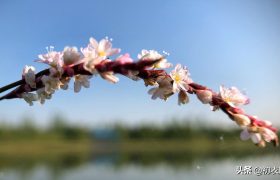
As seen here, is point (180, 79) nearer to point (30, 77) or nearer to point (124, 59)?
point (124, 59)

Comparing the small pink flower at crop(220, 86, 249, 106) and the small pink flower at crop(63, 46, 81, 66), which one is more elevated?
the small pink flower at crop(63, 46, 81, 66)

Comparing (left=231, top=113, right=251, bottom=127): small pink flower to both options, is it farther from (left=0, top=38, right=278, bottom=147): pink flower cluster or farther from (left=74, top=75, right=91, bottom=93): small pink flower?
(left=74, top=75, right=91, bottom=93): small pink flower

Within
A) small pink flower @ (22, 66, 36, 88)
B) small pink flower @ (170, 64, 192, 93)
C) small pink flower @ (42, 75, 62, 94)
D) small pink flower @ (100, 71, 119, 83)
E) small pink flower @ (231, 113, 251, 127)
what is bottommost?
small pink flower @ (231, 113, 251, 127)

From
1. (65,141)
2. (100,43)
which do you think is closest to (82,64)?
(100,43)

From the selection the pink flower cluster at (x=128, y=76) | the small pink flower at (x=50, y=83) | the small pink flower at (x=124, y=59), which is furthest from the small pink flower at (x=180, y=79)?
the small pink flower at (x=50, y=83)

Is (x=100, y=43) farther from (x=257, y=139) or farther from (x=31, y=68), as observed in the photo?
(x=257, y=139)

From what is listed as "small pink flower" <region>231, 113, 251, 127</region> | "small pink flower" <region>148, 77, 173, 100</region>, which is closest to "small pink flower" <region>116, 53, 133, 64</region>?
"small pink flower" <region>148, 77, 173, 100</region>

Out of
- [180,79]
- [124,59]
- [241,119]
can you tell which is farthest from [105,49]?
[241,119]

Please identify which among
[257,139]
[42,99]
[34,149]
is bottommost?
[257,139]
